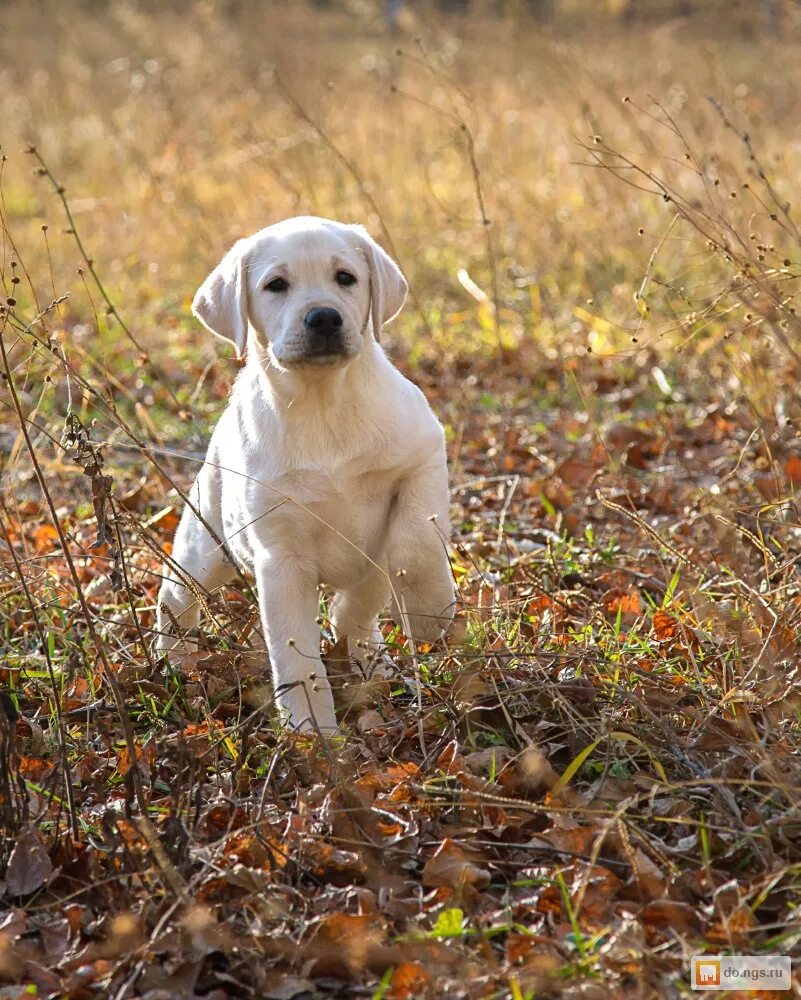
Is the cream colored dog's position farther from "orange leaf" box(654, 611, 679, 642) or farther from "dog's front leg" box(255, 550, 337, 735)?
"orange leaf" box(654, 611, 679, 642)

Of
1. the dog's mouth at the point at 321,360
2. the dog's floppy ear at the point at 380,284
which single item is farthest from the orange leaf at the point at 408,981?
the dog's floppy ear at the point at 380,284

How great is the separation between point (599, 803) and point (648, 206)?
675 centimetres

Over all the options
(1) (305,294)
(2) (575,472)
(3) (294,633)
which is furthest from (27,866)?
(2) (575,472)

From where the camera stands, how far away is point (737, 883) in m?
2.40

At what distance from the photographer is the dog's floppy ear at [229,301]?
3617 millimetres

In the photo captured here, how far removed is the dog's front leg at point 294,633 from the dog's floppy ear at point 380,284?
0.75 metres

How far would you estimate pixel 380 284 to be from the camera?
3623mm

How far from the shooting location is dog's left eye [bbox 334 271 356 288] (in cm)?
355

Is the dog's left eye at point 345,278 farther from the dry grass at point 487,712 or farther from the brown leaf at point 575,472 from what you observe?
the brown leaf at point 575,472

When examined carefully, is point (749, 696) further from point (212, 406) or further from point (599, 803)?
point (212, 406)

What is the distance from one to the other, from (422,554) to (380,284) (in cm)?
81

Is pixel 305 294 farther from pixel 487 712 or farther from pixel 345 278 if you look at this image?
pixel 487 712

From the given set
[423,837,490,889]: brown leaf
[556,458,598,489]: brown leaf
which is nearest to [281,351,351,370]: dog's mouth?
[423,837,490,889]: brown leaf

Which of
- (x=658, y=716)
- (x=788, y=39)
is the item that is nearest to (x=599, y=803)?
(x=658, y=716)
